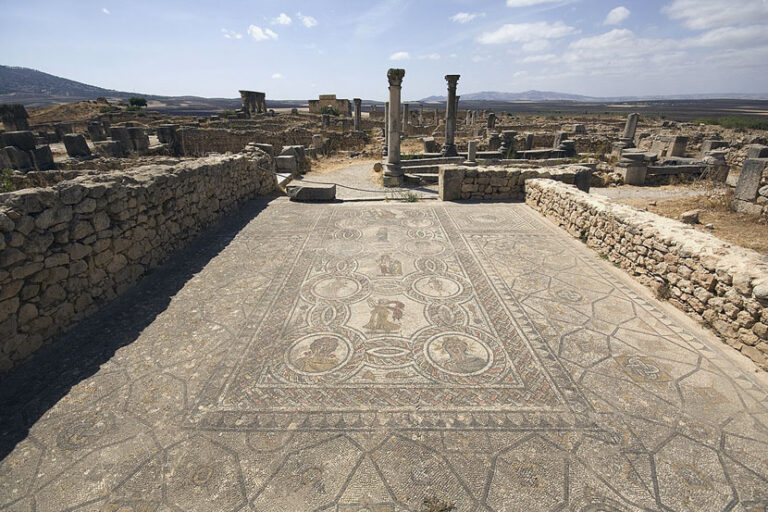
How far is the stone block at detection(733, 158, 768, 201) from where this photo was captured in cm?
745

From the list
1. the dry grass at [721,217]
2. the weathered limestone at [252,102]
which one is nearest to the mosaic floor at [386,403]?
the dry grass at [721,217]

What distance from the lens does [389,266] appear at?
5043 millimetres

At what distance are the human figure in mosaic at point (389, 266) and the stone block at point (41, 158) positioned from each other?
1203cm

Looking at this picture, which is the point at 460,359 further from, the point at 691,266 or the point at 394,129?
the point at 394,129

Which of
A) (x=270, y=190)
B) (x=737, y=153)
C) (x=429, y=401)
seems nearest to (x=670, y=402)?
(x=429, y=401)

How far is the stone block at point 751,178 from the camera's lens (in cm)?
745

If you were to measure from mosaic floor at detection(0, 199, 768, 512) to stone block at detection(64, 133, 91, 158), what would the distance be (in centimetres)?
1147

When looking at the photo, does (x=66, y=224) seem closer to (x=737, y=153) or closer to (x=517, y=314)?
(x=517, y=314)

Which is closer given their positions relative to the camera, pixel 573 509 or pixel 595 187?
pixel 573 509

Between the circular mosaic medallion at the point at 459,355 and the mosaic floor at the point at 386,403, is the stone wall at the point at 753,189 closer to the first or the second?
the mosaic floor at the point at 386,403

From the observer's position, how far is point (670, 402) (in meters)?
2.65

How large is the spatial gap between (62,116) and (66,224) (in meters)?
46.7

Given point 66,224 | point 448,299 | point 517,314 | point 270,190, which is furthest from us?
point 270,190

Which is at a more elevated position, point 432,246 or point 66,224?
point 66,224
